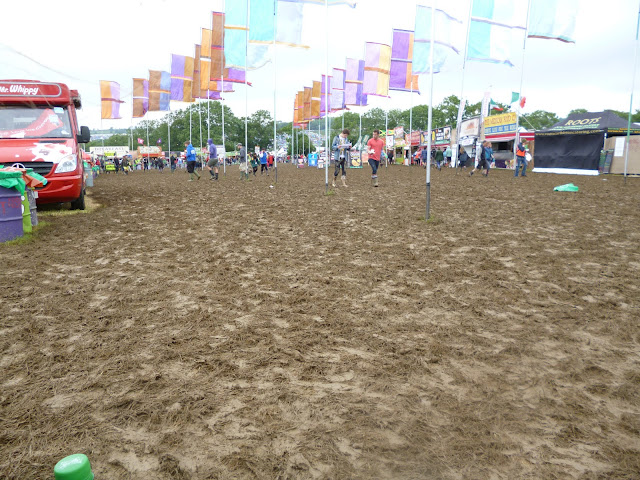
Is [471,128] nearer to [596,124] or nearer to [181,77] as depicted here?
[596,124]

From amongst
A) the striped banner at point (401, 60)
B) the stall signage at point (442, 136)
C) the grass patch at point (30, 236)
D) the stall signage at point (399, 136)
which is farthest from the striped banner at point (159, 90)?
the stall signage at point (442, 136)

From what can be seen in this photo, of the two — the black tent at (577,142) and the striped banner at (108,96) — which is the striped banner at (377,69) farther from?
the striped banner at (108,96)

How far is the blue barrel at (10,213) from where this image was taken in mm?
7430

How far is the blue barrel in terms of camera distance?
24.4 feet

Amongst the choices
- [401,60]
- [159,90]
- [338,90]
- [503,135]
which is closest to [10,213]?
[401,60]

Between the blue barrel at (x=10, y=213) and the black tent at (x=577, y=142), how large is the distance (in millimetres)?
27730

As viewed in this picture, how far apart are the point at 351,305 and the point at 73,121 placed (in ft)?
31.4

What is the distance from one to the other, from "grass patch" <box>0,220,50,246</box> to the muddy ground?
373mm

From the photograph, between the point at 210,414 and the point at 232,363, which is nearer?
the point at 210,414

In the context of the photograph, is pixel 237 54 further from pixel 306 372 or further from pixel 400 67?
pixel 306 372

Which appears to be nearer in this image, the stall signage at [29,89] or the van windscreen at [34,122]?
the stall signage at [29,89]

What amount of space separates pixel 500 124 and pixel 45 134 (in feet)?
120

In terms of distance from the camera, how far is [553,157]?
29.0 m

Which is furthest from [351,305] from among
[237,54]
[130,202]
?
[237,54]
